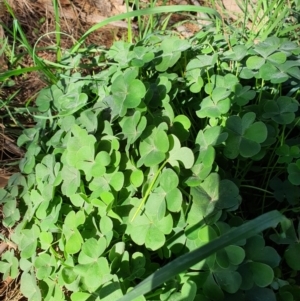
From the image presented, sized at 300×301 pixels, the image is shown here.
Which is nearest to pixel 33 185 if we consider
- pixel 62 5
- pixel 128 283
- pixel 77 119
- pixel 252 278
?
pixel 77 119

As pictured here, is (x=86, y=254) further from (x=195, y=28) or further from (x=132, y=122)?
(x=195, y=28)

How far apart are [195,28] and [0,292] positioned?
1.85m

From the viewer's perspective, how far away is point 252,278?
1184mm

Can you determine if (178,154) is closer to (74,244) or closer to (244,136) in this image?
(244,136)

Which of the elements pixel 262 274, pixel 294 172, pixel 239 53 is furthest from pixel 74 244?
pixel 239 53

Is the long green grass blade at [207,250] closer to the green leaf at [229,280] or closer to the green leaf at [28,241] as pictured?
the green leaf at [229,280]

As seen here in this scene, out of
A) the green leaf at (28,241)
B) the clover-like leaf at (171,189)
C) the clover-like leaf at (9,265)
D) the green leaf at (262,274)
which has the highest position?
the clover-like leaf at (171,189)

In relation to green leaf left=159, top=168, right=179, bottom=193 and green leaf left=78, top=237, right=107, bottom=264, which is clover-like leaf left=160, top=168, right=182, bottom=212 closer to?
green leaf left=159, top=168, right=179, bottom=193

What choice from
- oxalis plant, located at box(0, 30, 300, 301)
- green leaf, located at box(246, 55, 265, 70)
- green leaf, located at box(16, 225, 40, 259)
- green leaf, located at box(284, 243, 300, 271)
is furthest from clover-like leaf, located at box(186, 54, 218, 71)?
green leaf, located at box(16, 225, 40, 259)

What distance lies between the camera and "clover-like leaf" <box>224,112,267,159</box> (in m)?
1.32

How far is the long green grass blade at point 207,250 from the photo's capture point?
86 centimetres

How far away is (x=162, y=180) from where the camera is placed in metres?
1.25

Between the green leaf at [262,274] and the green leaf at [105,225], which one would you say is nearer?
the green leaf at [262,274]

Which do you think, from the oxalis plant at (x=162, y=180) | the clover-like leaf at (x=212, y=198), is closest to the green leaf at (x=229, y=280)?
the oxalis plant at (x=162, y=180)
